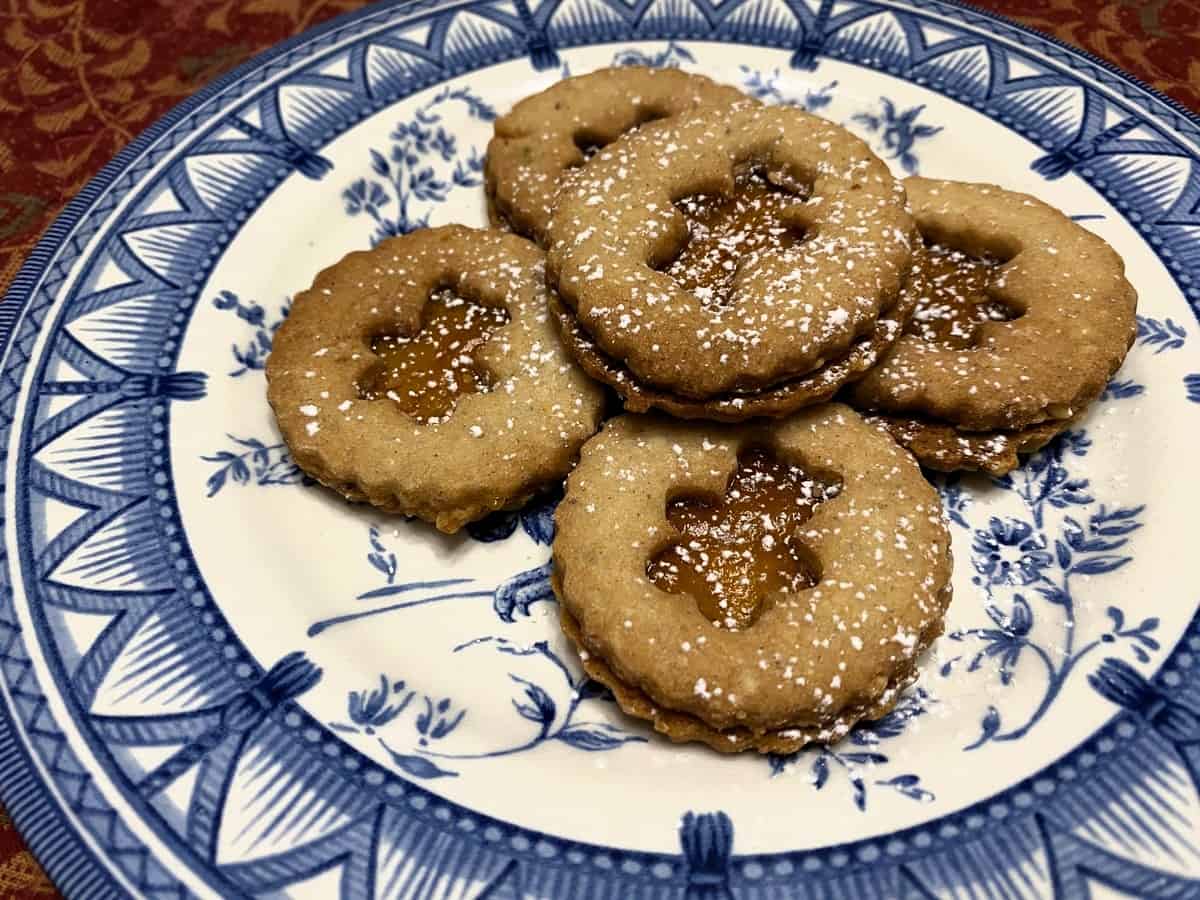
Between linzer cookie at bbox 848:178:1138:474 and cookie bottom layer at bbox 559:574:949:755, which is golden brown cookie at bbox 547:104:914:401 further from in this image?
cookie bottom layer at bbox 559:574:949:755

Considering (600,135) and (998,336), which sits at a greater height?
(600,135)

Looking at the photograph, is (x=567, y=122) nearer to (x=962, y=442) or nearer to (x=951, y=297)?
(x=951, y=297)

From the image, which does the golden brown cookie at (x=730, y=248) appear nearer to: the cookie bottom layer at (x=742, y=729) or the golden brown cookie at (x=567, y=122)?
the golden brown cookie at (x=567, y=122)

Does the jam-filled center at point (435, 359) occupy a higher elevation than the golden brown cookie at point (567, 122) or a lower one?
lower

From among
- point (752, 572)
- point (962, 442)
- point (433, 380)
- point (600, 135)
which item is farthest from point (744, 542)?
point (600, 135)

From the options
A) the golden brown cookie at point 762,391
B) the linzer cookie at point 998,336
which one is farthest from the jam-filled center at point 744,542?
the linzer cookie at point 998,336

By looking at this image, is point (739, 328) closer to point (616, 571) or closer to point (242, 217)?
point (616, 571)
